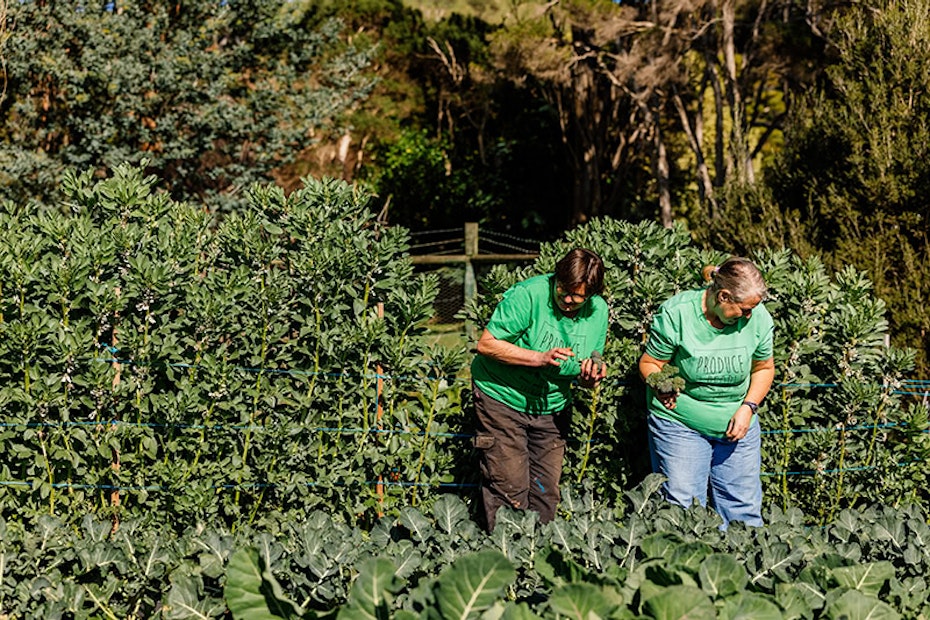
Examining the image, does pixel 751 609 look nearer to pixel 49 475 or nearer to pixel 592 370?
pixel 592 370

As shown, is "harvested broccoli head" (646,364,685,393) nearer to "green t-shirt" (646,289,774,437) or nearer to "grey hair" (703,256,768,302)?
"green t-shirt" (646,289,774,437)

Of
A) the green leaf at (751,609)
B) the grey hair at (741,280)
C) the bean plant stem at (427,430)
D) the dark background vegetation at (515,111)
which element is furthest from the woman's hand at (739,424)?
the dark background vegetation at (515,111)

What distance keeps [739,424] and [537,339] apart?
1020 mm

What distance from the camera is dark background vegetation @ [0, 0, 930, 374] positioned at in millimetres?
7891

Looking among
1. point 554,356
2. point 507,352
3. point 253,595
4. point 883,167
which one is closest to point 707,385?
point 554,356

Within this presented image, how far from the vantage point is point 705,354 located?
3.79 metres

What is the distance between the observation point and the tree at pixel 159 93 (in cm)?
1151

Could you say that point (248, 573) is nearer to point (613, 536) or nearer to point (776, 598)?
point (613, 536)

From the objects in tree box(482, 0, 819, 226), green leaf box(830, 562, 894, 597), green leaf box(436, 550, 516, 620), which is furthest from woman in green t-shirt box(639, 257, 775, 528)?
tree box(482, 0, 819, 226)

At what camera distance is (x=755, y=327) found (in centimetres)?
386

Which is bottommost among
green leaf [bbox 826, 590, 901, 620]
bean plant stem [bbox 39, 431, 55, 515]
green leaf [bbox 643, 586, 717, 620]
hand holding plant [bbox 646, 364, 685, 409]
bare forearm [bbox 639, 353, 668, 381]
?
bean plant stem [bbox 39, 431, 55, 515]

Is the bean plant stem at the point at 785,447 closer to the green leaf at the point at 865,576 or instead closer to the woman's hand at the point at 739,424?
the woman's hand at the point at 739,424

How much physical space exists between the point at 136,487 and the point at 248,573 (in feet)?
6.92

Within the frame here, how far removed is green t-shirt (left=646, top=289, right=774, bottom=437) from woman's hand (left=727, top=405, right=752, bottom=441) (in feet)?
0.11
